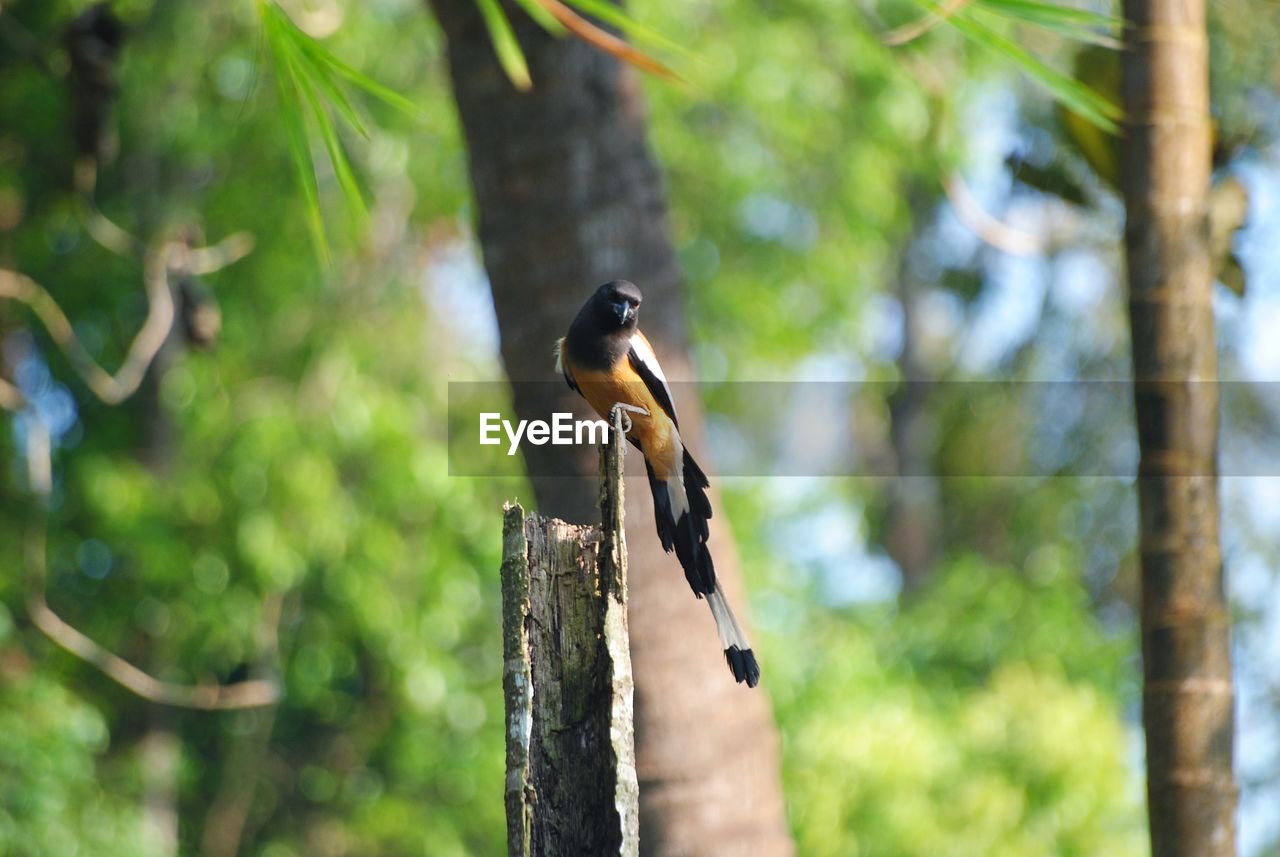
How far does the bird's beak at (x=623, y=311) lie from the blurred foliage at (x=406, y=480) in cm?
489

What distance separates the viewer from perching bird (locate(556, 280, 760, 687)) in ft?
6.04

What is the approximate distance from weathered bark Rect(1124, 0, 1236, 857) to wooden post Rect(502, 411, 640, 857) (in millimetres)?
1469

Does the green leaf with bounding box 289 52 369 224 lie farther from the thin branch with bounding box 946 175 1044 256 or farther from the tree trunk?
the thin branch with bounding box 946 175 1044 256

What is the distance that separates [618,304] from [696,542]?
0.36 metres

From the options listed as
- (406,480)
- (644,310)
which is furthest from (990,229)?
(406,480)

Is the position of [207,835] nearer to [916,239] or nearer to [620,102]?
[620,102]

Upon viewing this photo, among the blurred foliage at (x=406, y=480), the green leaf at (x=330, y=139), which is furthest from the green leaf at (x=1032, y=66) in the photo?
the blurred foliage at (x=406, y=480)

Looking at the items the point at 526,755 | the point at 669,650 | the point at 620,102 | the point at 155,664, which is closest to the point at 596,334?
the point at 526,755

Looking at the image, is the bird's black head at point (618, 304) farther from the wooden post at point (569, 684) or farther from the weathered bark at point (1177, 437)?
the weathered bark at point (1177, 437)

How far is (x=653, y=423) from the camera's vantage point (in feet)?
6.37

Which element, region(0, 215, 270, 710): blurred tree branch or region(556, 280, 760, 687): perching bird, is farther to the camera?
region(0, 215, 270, 710): blurred tree branch

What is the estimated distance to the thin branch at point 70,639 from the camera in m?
7.05

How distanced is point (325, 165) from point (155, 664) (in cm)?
330

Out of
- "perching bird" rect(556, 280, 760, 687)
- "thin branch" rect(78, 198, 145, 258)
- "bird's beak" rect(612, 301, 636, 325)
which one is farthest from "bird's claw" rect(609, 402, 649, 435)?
"thin branch" rect(78, 198, 145, 258)
